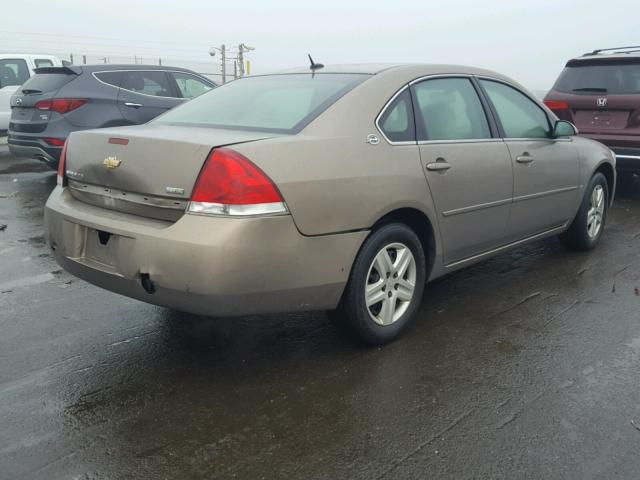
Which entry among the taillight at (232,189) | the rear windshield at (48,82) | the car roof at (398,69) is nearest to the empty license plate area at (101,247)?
the taillight at (232,189)

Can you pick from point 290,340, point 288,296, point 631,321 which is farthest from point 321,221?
point 631,321

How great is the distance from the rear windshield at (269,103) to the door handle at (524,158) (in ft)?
4.42

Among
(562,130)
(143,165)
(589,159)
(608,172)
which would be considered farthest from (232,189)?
(608,172)

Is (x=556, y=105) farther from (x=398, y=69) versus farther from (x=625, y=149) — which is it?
(x=398, y=69)

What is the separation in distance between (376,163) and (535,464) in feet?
5.32

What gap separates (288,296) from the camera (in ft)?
9.77

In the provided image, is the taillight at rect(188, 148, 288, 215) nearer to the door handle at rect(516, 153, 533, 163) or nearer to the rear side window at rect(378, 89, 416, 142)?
the rear side window at rect(378, 89, 416, 142)

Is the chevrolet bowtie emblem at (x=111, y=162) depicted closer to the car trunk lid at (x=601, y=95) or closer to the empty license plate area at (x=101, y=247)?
the empty license plate area at (x=101, y=247)

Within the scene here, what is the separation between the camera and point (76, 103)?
8047 millimetres

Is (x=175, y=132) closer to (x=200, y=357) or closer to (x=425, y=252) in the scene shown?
(x=200, y=357)

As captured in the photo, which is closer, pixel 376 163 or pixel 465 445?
pixel 465 445

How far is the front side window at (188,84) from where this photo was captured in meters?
9.29

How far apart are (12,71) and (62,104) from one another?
5.05m

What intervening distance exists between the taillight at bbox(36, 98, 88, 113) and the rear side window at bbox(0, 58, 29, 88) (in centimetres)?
469
